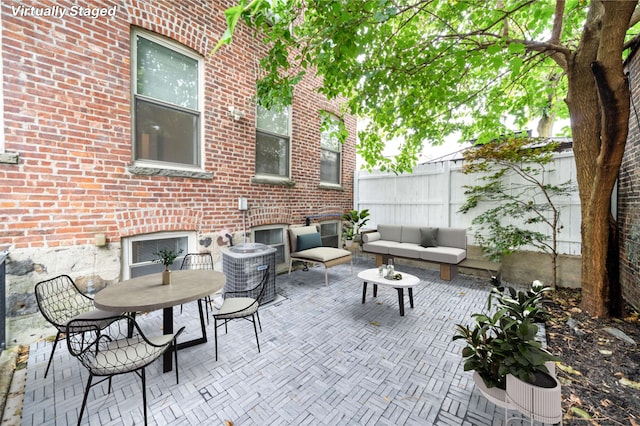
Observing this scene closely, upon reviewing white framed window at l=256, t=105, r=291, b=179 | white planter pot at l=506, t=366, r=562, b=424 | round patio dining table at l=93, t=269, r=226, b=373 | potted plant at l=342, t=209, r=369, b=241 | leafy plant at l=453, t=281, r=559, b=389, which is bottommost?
white planter pot at l=506, t=366, r=562, b=424

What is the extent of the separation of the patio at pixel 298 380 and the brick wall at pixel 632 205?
7.59ft

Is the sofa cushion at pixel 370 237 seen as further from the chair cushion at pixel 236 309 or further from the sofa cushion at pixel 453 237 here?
the chair cushion at pixel 236 309

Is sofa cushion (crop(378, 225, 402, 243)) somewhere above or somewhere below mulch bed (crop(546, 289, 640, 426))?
above

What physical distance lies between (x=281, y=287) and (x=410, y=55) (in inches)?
165

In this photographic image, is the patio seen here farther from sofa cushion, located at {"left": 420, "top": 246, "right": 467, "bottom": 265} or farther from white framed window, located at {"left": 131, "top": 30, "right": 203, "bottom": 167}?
white framed window, located at {"left": 131, "top": 30, "right": 203, "bottom": 167}

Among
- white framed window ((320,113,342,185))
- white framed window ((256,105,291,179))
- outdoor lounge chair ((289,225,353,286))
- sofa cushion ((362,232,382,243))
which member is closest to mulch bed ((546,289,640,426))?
outdoor lounge chair ((289,225,353,286))

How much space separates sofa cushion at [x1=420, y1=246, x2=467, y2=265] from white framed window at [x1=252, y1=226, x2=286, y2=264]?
10.1ft

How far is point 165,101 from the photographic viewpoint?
3.60 meters

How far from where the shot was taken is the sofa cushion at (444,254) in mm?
4895

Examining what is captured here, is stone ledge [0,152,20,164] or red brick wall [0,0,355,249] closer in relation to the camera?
stone ledge [0,152,20,164]

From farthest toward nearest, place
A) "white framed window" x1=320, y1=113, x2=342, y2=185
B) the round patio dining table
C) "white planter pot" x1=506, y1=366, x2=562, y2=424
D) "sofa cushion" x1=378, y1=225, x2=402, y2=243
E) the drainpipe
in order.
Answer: "white framed window" x1=320, y1=113, x2=342, y2=185 < "sofa cushion" x1=378, y1=225, x2=402, y2=243 < the drainpipe < the round patio dining table < "white planter pot" x1=506, y1=366, x2=562, y2=424

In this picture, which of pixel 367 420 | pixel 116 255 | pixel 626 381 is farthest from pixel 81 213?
pixel 626 381

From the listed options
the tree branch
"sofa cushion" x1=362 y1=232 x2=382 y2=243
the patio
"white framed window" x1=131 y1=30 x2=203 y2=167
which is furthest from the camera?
"sofa cushion" x1=362 y1=232 x2=382 y2=243

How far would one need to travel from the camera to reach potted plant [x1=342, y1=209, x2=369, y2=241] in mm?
6742
